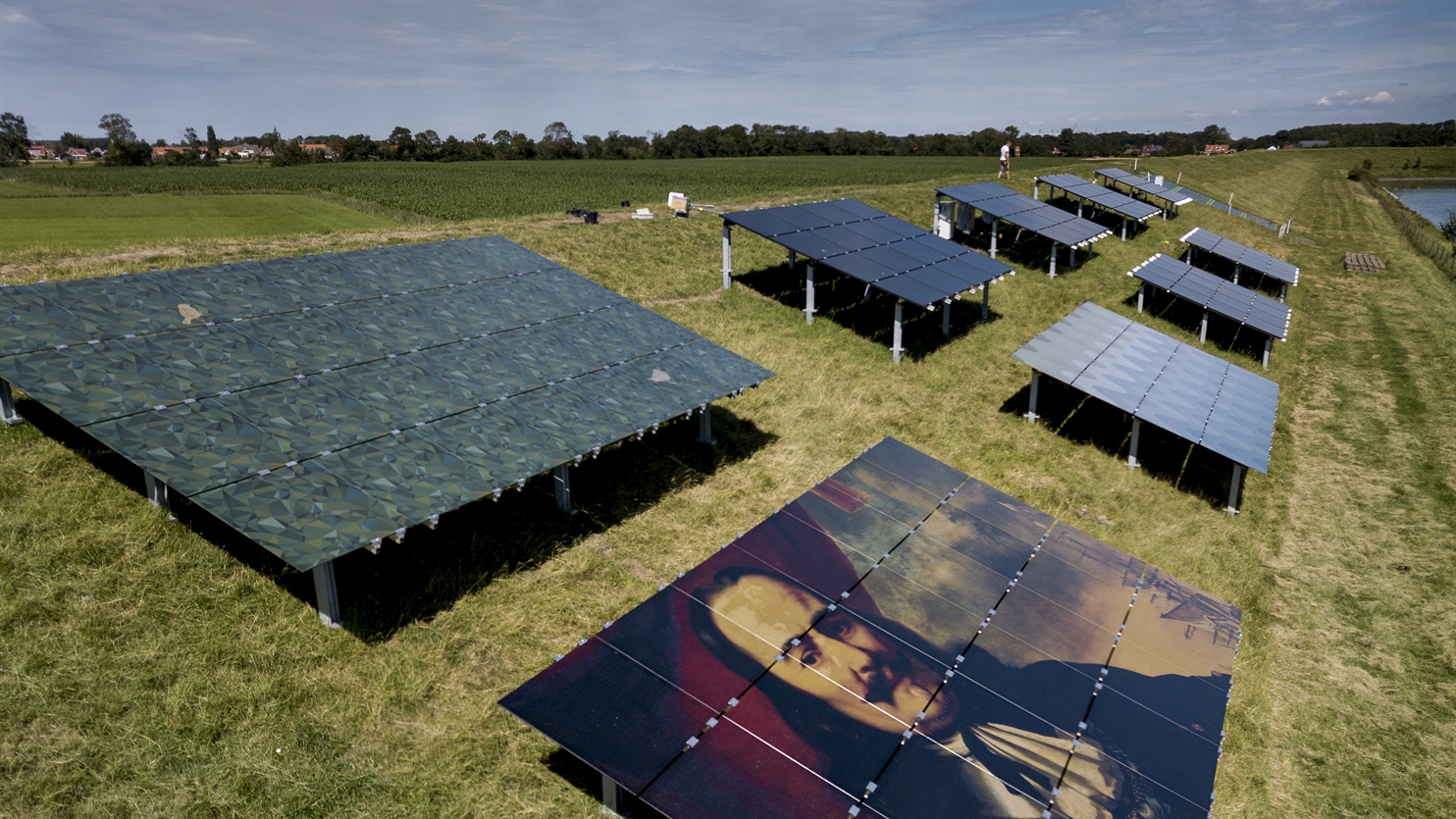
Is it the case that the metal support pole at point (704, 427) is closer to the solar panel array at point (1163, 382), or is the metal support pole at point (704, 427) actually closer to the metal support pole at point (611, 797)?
the solar panel array at point (1163, 382)

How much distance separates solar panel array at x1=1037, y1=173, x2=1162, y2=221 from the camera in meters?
52.1

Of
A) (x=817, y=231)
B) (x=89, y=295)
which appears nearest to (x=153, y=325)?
(x=89, y=295)

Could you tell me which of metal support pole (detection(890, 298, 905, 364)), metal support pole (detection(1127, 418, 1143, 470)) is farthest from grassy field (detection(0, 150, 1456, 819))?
metal support pole (detection(890, 298, 905, 364))

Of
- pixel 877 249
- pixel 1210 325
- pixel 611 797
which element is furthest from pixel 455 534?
pixel 1210 325

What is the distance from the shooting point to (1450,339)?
4103 centimetres

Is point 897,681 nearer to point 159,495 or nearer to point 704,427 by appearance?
point 704,427

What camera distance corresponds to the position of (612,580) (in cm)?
1562

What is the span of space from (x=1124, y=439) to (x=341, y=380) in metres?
24.5

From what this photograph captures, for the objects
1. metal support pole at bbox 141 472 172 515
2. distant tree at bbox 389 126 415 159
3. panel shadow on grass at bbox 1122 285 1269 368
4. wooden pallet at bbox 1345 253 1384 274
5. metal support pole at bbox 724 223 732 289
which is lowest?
panel shadow on grass at bbox 1122 285 1269 368

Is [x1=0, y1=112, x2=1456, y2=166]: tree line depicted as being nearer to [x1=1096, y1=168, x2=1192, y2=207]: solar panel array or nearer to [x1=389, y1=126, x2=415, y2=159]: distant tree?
[x1=389, y1=126, x2=415, y2=159]: distant tree

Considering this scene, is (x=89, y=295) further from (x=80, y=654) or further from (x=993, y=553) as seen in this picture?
(x=993, y=553)

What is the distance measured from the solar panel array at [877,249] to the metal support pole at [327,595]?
21.3 m

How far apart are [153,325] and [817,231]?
2390 cm

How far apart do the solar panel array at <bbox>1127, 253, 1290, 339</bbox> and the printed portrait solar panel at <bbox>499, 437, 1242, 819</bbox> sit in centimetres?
2591
